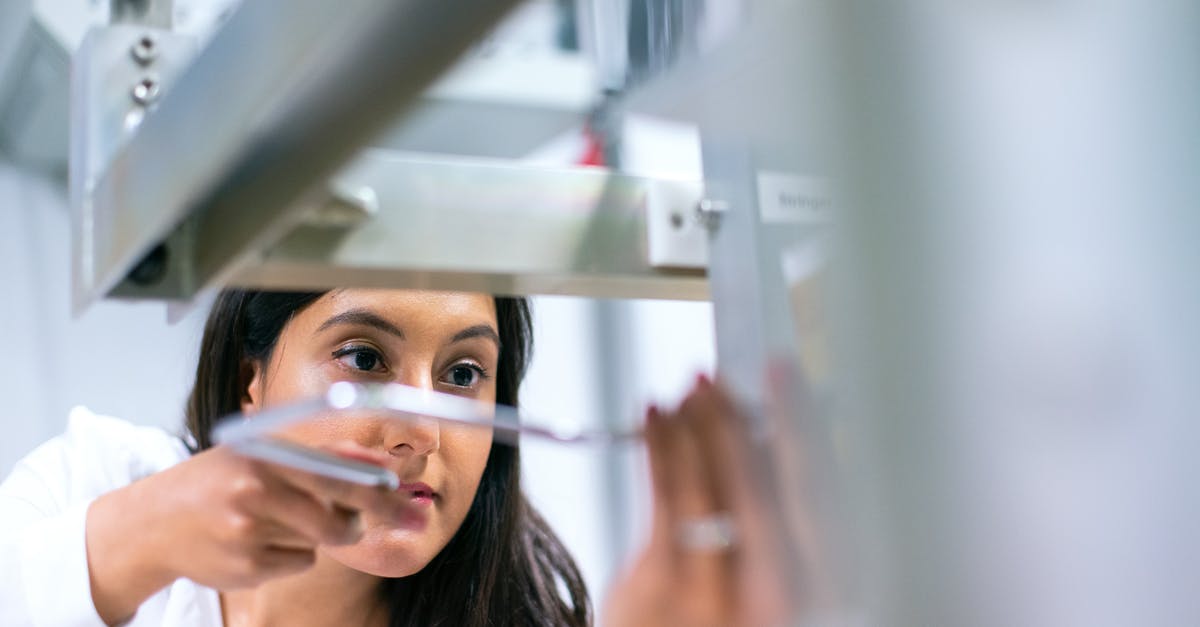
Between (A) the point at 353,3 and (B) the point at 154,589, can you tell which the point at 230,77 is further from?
(B) the point at 154,589

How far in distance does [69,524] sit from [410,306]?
0.28m

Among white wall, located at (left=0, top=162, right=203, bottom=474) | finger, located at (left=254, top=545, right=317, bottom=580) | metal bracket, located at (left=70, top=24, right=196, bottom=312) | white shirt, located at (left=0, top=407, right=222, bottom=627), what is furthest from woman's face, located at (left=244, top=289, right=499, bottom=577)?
white wall, located at (left=0, top=162, right=203, bottom=474)

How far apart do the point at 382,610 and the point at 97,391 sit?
74cm

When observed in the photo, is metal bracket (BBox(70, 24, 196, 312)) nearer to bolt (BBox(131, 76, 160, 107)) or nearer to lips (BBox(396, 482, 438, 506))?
bolt (BBox(131, 76, 160, 107))

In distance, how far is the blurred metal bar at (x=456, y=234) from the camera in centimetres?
34

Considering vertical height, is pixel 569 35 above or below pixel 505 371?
above

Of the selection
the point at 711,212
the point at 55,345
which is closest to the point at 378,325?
the point at 711,212

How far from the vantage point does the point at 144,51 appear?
380 millimetres

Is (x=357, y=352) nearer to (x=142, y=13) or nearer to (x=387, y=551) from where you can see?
(x=387, y=551)

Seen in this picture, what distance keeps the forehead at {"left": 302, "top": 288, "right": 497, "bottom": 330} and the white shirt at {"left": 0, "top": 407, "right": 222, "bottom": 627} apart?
0.71 ft

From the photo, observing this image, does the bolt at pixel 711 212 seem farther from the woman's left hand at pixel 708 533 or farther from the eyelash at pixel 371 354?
the eyelash at pixel 371 354

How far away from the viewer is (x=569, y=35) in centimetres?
134

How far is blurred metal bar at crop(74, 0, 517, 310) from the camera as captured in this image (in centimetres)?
24

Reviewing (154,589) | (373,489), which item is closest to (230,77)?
(373,489)
